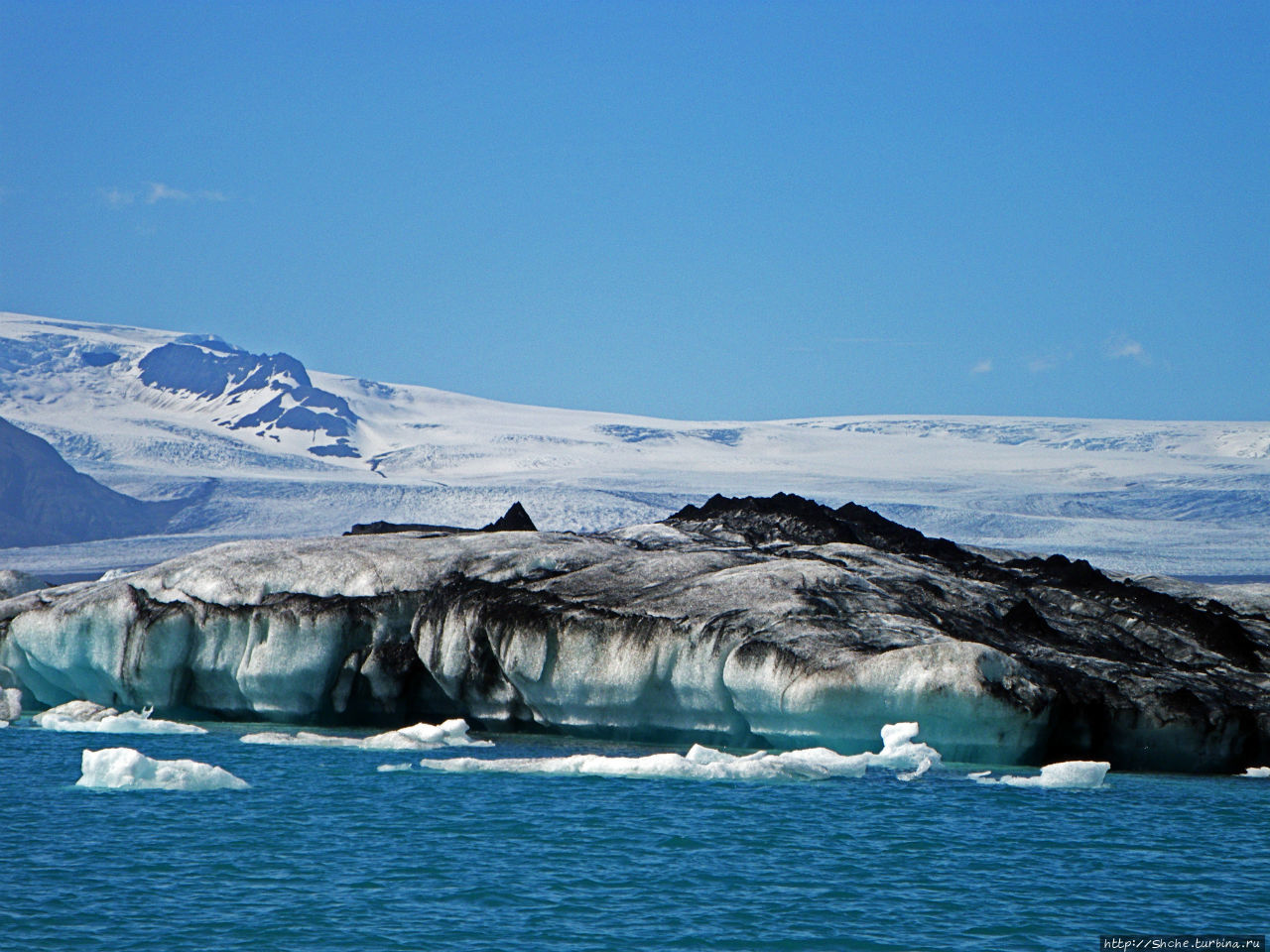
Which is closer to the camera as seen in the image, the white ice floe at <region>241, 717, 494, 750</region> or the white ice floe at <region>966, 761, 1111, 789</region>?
the white ice floe at <region>966, 761, 1111, 789</region>

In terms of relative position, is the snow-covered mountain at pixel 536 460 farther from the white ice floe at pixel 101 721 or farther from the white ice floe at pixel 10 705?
the white ice floe at pixel 101 721

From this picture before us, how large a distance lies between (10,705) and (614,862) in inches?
620

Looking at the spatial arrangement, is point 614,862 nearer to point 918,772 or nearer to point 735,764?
point 735,764

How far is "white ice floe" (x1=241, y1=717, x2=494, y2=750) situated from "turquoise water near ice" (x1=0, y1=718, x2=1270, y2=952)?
174 cm

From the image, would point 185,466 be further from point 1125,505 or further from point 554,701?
point 554,701

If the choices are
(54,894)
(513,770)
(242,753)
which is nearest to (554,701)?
(513,770)

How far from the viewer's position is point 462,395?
162 meters

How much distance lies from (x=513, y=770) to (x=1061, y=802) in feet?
23.6

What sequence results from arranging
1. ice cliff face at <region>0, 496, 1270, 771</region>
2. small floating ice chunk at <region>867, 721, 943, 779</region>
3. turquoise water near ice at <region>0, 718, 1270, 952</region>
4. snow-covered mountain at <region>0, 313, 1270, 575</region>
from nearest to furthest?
turquoise water near ice at <region>0, 718, 1270, 952</region> → small floating ice chunk at <region>867, 721, 943, 779</region> → ice cliff face at <region>0, 496, 1270, 771</region> → snow-covered mountain at <region>0, 313, 1270, 575</region>

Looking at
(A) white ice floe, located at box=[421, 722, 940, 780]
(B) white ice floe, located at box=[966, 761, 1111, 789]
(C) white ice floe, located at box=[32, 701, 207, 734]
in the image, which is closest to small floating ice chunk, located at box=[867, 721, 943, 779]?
(A) white ice floe, located at box=[421, 722, 940, 780]

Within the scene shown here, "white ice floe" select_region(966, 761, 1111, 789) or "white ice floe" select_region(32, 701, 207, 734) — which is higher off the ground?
"white ice floe" select_region(966, 761, 1111, 789)

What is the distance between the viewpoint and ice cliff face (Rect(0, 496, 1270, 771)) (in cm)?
2131

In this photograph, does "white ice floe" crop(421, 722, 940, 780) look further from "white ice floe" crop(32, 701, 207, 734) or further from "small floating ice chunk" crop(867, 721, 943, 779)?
"white ice floe" crop(32, 701, 207, 734)

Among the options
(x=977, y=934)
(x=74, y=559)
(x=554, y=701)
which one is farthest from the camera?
(x=74, y=559)
